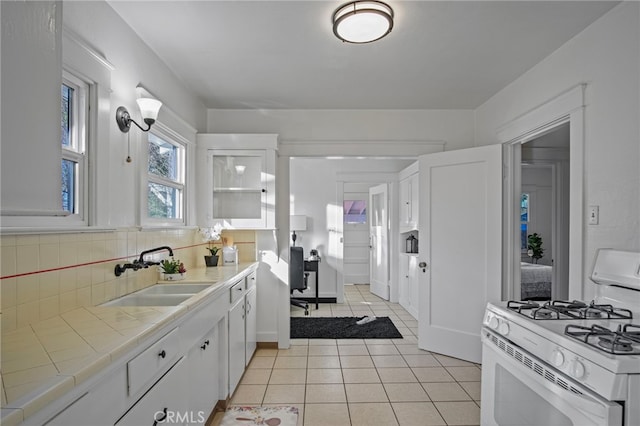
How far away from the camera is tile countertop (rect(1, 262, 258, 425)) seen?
830 mm

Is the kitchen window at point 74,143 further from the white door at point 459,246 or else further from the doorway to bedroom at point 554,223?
the doorway to bedroom at point 554,223

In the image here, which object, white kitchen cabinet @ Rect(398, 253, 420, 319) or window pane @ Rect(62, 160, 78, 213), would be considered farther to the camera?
white kitchen cabinet @ Rect(398, 253, 420, 319)

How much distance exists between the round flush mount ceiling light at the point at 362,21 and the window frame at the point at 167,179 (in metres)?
1.43

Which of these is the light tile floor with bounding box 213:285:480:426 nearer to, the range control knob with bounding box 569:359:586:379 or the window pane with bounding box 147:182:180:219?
the range control knob with bounding box 569:359:586:379

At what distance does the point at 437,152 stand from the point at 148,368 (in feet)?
10.8

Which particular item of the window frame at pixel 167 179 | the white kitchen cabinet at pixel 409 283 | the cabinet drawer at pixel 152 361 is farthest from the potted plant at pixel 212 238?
the white kitchen cabinet at pixel 409 283

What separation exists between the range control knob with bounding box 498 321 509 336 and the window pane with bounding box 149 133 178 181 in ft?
7.90

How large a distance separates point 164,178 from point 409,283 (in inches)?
143

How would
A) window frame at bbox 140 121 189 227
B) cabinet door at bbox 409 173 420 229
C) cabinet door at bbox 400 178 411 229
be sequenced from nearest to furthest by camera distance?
window frame at bbox 140 121 189 227 → cabinet door at bbox 409 173 420 229 → cabinet door at bbox 400 178 411 229

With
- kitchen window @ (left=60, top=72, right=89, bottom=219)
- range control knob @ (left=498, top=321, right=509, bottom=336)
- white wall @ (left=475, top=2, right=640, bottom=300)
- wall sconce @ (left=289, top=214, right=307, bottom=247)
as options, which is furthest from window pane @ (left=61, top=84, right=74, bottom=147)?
wall sconce @ (left=289, top=214, right=307, bottom=247)

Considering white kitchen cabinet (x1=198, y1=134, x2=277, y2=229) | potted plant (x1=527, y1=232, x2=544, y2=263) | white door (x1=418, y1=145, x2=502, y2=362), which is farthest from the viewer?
potted plant (x1=527, y1=232, x2=544, y2=263)

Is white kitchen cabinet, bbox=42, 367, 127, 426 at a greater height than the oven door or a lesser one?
greater

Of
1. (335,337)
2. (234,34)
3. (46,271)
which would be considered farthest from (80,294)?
(335,337)

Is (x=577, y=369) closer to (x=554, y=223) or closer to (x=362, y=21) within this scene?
(x=362, y=21)
